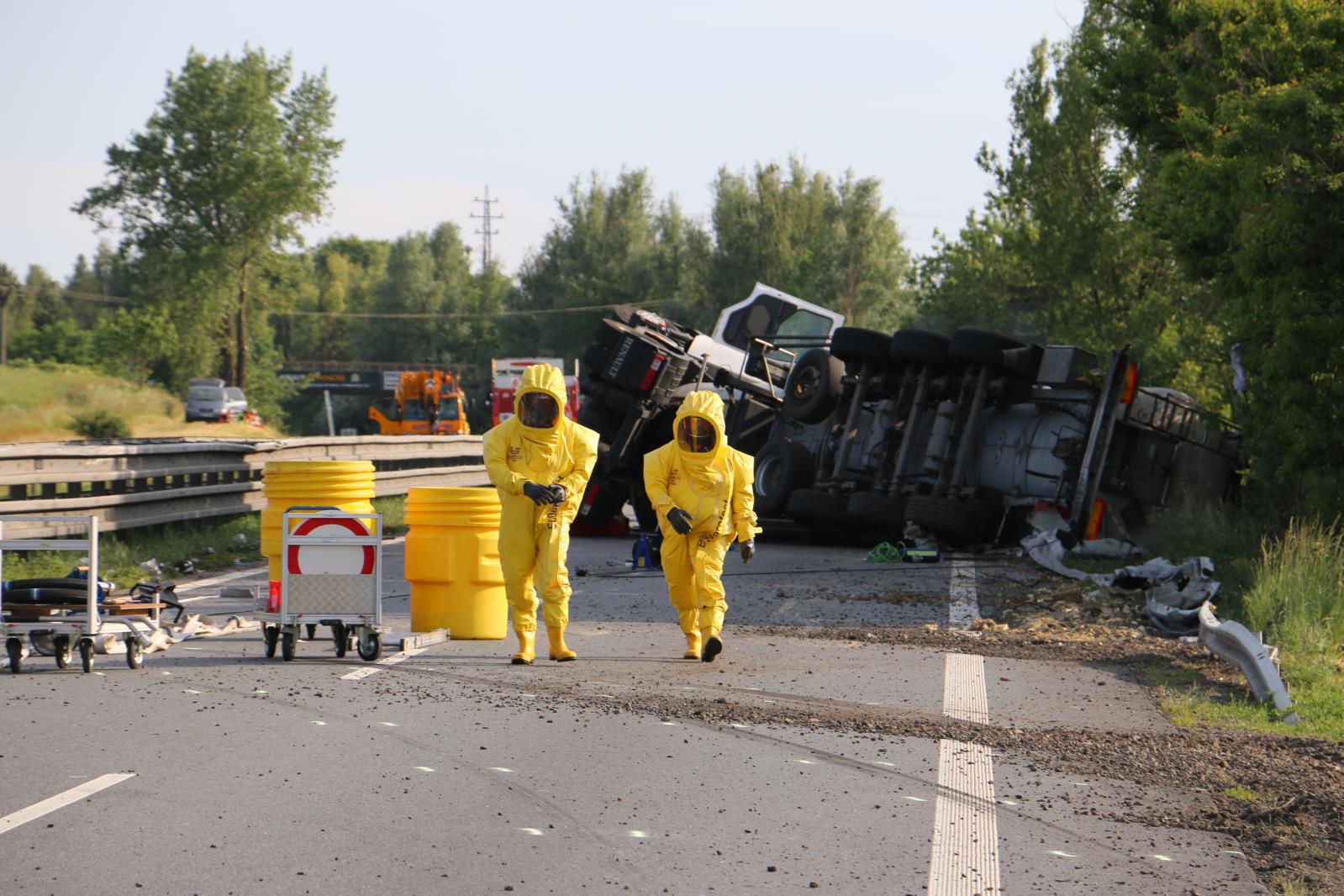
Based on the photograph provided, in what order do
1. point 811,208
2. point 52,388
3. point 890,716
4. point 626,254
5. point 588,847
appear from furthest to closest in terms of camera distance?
1. point 626,254
2. point 811,208
3. point 52,388
4. point 890,716
5. point 588,847

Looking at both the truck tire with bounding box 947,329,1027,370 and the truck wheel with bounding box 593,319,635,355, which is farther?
the truck wheel with bounding box 593,319,635,355

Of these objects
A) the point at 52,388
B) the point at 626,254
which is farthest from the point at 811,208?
the point at 52,388

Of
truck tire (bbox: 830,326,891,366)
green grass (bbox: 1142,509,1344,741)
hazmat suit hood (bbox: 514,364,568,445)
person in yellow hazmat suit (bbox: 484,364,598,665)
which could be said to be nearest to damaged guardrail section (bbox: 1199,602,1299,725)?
green grass (bbox: 1142,509,1344,741)

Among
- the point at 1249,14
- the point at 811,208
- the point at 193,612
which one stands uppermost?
the point at 811,208

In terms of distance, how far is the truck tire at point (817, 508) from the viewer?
1848cm

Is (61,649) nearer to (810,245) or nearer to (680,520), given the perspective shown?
(680,520)

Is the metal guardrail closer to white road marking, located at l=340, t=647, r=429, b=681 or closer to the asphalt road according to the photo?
white road marking, located at l=340, t=647, r=429, b=681

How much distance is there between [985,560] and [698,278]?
2321 inches

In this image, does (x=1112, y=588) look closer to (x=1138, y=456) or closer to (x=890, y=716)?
(x=1138, y=456)

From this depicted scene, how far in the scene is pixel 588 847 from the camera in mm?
5211

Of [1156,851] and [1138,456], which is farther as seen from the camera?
[1138,456]

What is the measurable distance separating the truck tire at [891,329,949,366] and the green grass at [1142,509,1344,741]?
4.10m

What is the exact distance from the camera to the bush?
1688 inches

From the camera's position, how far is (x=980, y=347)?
17.9m
